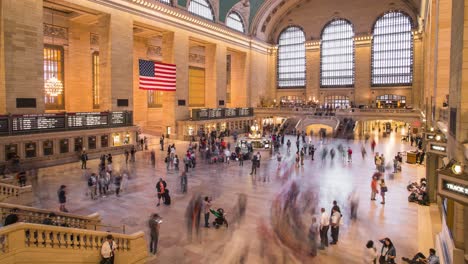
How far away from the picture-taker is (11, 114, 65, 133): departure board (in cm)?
1724

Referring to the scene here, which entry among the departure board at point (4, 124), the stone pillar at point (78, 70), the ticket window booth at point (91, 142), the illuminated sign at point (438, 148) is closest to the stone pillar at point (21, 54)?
the departure board at point (4, 124)

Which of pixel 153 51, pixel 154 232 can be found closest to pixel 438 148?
pixel 154 232

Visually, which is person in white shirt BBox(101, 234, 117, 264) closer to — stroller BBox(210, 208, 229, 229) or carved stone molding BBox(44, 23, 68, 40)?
stroller BBox(210, 208, 229, 229)

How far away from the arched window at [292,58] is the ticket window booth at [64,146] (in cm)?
3381

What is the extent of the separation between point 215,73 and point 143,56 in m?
7.64

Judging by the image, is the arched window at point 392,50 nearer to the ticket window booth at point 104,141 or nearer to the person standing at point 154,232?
the ticket window booth at point 104,141

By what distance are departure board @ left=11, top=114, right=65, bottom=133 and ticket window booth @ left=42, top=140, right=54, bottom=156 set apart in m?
0.81

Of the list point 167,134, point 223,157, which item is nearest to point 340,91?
point 167,134

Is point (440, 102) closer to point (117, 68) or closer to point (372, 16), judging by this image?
point (117, 68)

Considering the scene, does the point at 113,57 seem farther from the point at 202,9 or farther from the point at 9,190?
the point at 9,190

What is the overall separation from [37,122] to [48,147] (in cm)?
151

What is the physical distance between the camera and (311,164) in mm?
19594

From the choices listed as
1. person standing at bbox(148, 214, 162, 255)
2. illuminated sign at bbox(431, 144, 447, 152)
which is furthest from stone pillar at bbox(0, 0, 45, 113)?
illuminated sign at bbox(431, 144, 447, 152)

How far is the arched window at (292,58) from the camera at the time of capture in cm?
4588
